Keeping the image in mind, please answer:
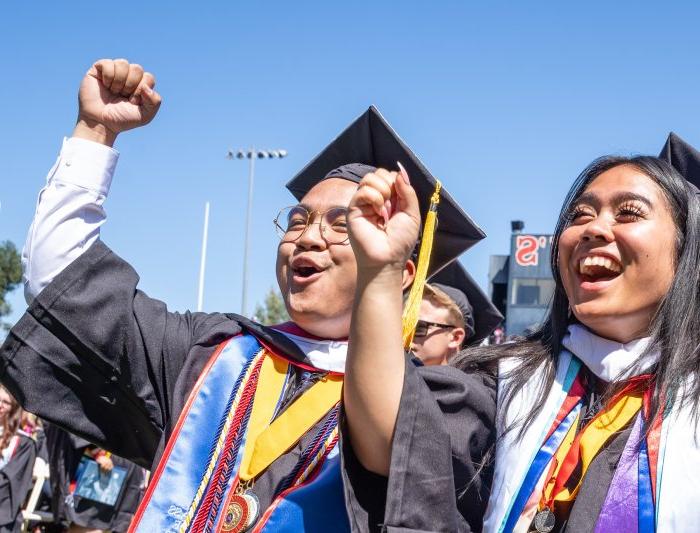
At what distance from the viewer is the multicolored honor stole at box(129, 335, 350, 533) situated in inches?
90.3

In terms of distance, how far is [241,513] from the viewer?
2.35m

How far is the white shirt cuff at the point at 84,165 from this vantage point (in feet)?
8.00

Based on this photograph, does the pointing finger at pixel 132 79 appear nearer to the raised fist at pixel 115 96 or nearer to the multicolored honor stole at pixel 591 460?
the raised fist at pixel 115 96

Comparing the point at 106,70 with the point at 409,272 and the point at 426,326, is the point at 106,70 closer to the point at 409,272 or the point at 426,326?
the point at 409,272

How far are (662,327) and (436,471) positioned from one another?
31.8 inches

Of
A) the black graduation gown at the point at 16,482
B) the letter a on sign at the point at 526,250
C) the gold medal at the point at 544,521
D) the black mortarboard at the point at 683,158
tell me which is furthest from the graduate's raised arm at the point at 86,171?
the letter a on sign at the point at 526,250

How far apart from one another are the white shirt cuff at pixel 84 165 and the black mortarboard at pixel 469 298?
3.00 m

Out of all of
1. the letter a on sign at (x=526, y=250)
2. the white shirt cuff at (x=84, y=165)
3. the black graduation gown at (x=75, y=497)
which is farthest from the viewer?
the letter a on sign at (x=526, y=250)

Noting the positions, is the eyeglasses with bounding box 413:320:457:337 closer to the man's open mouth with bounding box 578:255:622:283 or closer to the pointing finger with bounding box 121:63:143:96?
the man's open mouth with bounding box 578:255:622:283

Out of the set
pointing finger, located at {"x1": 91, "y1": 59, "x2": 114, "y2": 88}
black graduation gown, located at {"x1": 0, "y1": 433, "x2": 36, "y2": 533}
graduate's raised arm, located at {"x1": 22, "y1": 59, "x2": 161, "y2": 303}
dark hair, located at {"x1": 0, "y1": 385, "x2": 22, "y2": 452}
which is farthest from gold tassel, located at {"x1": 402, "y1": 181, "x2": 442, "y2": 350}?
black graduation gown, located at {"x1": 0, "y1": 433, "x2": 36, "y2": 533}

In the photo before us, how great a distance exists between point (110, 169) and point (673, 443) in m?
1.65

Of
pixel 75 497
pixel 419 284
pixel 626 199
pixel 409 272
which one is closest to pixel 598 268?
pixel 626 199

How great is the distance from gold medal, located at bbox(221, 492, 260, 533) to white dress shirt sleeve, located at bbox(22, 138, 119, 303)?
30.1 inches

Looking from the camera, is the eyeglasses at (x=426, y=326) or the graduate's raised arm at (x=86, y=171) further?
the eyeglasses at (x=426, y=326)
